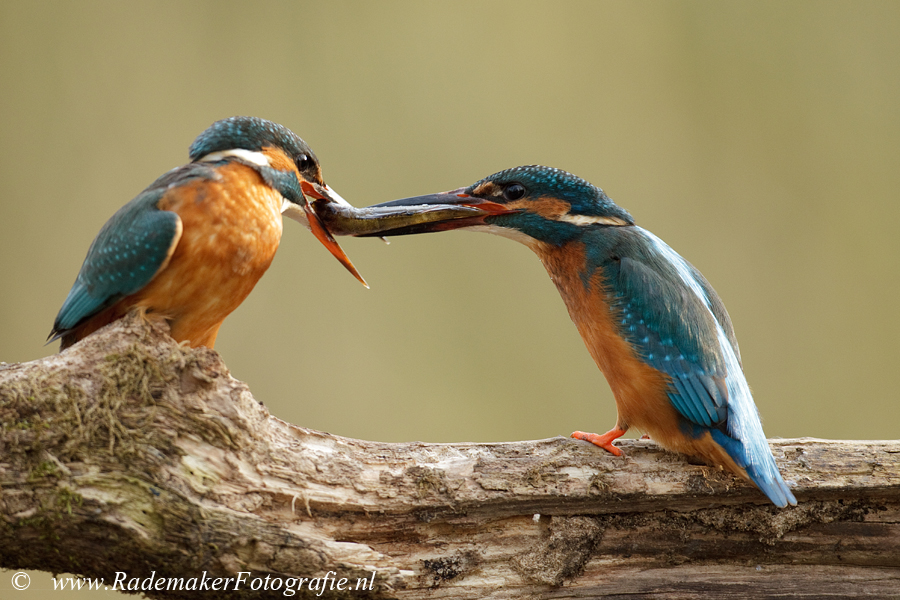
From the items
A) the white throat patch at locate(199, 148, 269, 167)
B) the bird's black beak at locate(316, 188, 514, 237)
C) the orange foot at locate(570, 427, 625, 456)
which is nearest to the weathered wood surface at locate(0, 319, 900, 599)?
the orange foot at locate(570, 427, 625, 456)

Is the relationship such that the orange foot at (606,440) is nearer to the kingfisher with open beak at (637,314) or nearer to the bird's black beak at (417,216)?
the kingfisher with open beak at (637,314)

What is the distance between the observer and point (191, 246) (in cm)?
159

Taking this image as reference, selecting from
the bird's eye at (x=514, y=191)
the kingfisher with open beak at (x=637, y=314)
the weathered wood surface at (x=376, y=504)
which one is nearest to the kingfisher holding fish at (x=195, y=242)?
the weathered wood surface at (x=376, y=504)

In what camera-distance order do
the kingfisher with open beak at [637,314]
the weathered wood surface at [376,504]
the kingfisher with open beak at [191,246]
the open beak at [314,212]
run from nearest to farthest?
the weathered wood surface at [376,504] → the kingfisher with open beak at [191,246] → the kingfisher with open beak at [637,314] → the open beak at [314,212]

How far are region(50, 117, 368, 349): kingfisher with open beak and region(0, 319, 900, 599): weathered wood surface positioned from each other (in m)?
0.13

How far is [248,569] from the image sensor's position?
1.42 metres

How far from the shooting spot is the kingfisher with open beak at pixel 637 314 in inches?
66.9

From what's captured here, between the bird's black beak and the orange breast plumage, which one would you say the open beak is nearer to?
the bird's black beak

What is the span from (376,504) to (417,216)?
0.83m

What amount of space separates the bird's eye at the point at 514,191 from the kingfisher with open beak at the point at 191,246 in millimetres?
627

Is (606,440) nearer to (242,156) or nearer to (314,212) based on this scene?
(314,212)

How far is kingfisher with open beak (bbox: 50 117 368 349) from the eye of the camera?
5.14 feet


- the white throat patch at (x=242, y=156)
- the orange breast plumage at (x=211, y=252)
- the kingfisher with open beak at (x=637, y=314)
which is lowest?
the kingfisher with open beak at (x=637, y=314)

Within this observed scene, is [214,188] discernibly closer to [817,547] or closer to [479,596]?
[479,596]
